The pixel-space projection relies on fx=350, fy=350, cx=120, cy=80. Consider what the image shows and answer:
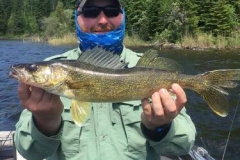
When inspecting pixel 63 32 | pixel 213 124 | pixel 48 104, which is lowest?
pixel 63 32

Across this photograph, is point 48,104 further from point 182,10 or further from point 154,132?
point 182,10

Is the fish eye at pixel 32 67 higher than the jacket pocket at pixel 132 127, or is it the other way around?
the fish eye at pixel 32 67

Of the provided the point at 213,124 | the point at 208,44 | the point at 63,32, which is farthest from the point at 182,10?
the point at 213,124

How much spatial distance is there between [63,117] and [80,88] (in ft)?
2.07

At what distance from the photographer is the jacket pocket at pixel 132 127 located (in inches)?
120

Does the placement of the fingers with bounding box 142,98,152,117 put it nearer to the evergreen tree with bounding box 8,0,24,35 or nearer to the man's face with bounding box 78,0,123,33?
the man's face with bounding box 78,0,123,33

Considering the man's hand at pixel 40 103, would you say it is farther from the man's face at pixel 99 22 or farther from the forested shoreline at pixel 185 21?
the forested shoreline at pixel 185 21

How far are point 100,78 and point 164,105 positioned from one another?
1.73 feet

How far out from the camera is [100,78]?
8.78 ft

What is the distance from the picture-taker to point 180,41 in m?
38.6

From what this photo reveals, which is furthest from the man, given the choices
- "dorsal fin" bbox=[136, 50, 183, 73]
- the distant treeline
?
the distant treeline

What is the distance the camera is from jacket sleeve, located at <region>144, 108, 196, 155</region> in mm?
2939

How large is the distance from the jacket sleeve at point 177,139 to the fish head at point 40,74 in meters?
0.94

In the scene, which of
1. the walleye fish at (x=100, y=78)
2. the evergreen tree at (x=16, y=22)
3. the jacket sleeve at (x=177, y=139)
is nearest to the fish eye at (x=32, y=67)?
the walleye fish at (x=100, y=78)
